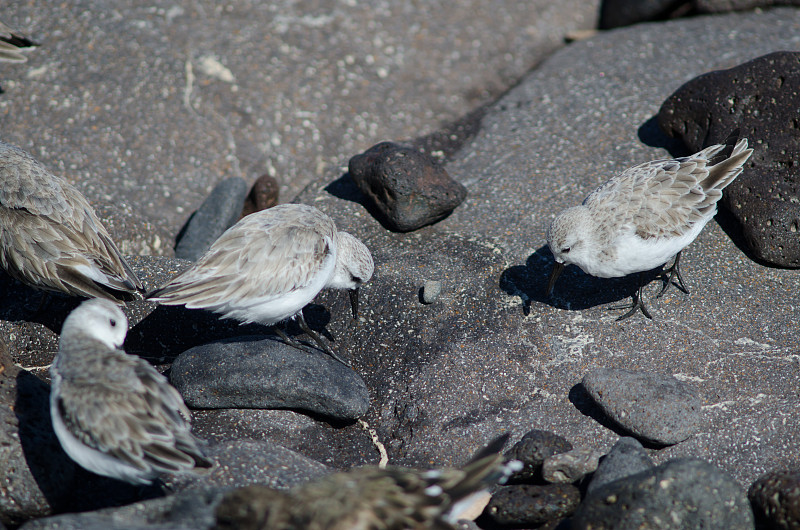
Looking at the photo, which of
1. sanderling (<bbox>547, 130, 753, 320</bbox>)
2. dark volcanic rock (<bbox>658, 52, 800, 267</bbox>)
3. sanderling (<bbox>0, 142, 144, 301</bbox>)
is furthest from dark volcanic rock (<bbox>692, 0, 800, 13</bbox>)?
sanderling (<bbox>0, 142, 144, 301</bbox>)

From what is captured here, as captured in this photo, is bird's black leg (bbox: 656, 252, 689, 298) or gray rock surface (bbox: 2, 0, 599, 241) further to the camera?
gray rock surface (bbox: 2, 0, 599, 241)

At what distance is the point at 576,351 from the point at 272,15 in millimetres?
6675

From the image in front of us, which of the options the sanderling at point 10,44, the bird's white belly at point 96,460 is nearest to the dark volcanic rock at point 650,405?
the bird's white belly at point 96,460

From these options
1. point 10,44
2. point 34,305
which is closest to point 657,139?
point 34,305

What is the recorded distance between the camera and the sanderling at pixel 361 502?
3641mm

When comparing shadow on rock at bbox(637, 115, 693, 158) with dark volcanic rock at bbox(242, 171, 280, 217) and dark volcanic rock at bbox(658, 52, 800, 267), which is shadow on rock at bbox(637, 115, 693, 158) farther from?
dark volcanic rock at bbox(242, 171, 280, 217)

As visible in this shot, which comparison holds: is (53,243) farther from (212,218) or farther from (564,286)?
(564,286)

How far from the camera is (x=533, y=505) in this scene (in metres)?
4.67

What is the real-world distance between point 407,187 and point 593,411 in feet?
9.69

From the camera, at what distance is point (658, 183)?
5.94m

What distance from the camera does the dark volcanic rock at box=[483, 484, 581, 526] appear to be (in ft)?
15.3

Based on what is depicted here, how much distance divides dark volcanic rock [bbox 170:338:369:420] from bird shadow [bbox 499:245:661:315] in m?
1.92

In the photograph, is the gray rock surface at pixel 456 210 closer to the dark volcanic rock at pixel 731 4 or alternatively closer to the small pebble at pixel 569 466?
the dark volcanic rock at pixel 731 4

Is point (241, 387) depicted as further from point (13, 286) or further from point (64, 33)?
point (64, 33)
